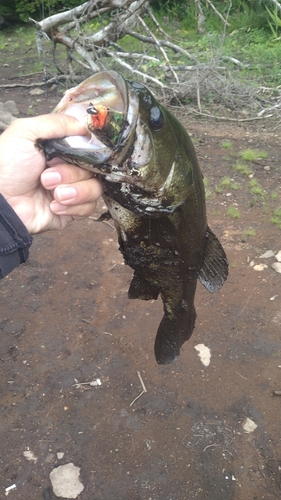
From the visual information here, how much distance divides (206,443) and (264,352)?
0.87 m

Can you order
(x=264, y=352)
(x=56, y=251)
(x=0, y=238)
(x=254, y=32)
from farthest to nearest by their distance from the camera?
(x=254, y=32) → (x=56, y=251) → (x=264, y=352) → (x=0, y=238)

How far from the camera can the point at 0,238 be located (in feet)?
5.54

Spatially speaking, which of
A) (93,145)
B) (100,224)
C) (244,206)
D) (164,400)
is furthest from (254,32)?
(93,145)

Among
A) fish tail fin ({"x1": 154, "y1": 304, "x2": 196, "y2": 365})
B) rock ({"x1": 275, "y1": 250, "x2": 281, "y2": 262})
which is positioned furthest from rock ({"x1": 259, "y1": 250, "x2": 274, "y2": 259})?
fish tail fin ({"x1": 154, "y1": 304, "x2": 196, "y2": 365})

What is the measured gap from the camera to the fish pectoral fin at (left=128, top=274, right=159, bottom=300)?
6.99ft

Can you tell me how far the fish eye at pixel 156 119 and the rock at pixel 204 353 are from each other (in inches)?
86.4

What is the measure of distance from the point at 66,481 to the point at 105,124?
7.12 feet

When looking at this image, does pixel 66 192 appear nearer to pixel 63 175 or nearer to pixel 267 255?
pixel 63 175

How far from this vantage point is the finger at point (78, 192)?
5.48 feet

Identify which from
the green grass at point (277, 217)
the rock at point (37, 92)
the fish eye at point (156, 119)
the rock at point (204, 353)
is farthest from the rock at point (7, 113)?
the fish eye at point (156, 119)

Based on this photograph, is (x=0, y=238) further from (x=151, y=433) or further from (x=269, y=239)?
(x=269, y=239)

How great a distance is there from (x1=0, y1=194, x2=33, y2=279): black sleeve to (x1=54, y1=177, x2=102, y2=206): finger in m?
0.18

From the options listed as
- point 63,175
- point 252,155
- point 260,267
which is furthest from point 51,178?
point 252,155

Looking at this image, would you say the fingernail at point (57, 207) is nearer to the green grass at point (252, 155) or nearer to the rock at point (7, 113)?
the green grass at point (252, 155)
